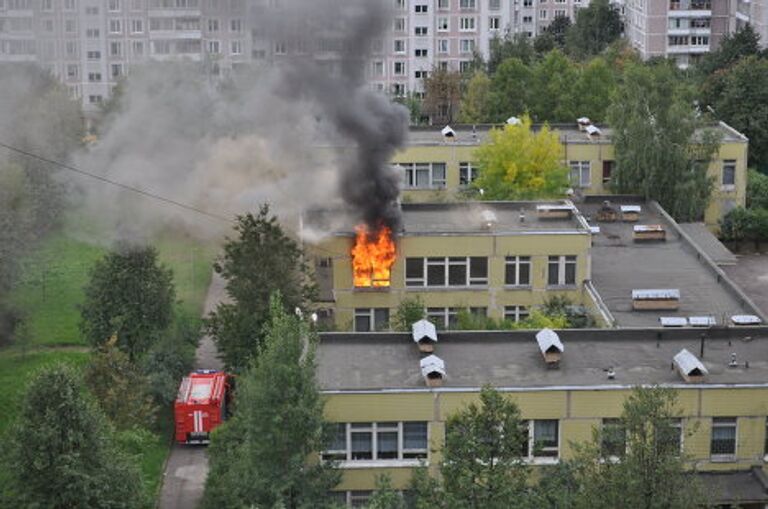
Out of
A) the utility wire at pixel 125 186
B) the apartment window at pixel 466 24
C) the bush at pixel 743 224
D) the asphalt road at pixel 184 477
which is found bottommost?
the asphalt road at pixel 184 477

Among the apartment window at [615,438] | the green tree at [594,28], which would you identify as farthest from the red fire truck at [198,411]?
the green tree at [594,28]

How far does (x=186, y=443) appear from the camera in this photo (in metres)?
36.2

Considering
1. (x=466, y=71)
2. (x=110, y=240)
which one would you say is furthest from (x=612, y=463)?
(x=466, y=71)

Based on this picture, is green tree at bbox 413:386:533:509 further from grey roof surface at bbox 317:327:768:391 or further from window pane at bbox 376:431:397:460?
grey roof surface at bbox 317:327:768:391

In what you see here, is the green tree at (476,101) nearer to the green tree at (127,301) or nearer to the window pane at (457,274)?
the window pane at (457,274)

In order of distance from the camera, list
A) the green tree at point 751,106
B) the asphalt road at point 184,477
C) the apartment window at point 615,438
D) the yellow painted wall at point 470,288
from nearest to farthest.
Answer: the apartment window at point 615,438
the asphalt road at point 184,477
the yellow painted wall at point 470,288
the green tree at point 751,106

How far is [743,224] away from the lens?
53.8 m

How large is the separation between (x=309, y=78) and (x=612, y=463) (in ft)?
60.4

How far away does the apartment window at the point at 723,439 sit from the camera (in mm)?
28500

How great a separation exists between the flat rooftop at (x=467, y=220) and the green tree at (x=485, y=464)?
54.9 ft

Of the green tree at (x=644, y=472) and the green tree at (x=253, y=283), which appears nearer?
the green tree at (x=644, y=472)

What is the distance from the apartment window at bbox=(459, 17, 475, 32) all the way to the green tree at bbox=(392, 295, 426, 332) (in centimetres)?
4310

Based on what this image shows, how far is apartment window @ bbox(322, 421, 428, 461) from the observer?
28.4 metres

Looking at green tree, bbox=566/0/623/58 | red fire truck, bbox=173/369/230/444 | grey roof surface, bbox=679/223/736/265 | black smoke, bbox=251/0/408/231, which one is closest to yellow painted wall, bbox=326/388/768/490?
red fire truck, bbox=173/369/230/444
